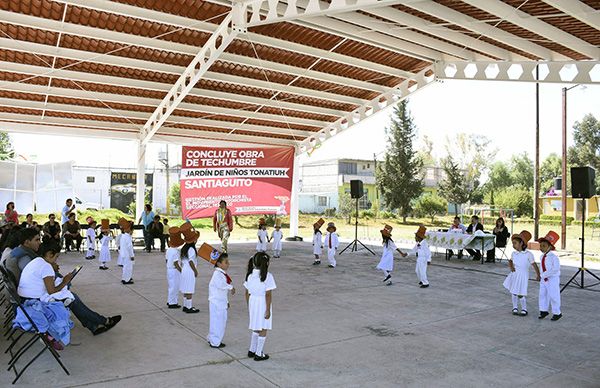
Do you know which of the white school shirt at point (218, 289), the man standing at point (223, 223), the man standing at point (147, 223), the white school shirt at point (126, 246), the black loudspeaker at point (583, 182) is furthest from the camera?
the man standing at point (147, 223)

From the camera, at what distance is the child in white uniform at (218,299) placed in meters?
5.29

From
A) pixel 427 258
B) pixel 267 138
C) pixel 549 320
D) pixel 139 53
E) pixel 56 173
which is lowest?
pixel 549 320

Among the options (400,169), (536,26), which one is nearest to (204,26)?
(536,26)

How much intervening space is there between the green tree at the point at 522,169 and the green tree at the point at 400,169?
121 feet

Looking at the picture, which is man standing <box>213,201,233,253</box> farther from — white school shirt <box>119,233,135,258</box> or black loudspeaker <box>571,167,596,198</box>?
black loudspeaker <box>571,167,596,198</box>

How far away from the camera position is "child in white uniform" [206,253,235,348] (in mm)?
5285

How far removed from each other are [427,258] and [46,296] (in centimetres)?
734

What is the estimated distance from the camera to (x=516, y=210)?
128 ft

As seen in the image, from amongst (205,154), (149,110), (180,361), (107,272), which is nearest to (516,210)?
(205,154)

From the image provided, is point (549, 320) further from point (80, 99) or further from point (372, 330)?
point (80, 99)

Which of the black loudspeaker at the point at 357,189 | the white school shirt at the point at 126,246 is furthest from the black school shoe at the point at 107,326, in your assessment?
the black loudspeaker at the point at 357,189

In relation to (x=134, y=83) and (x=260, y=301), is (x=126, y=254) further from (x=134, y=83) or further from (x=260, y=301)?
(x=134, y=83)

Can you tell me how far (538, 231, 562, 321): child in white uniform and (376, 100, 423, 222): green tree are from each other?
103ft

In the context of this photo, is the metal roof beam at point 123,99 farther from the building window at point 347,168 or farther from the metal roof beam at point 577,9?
the building window at point 347,168
